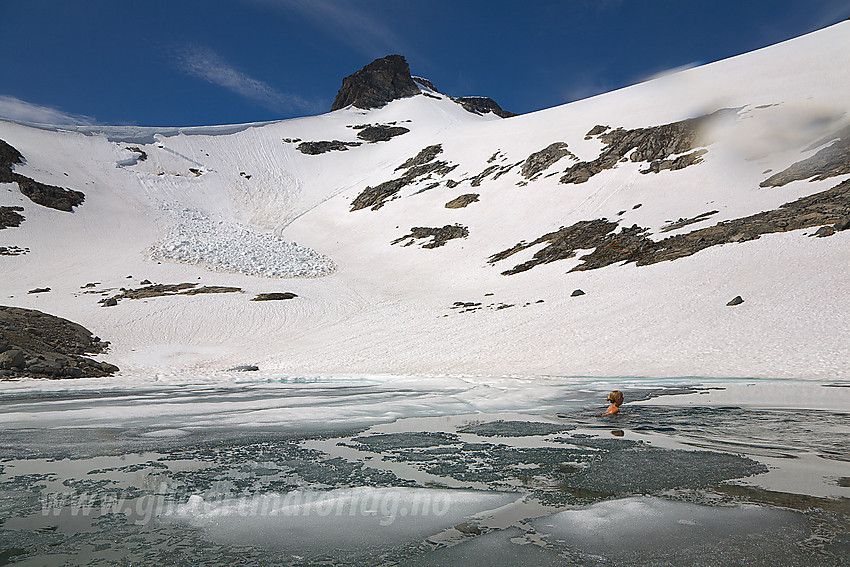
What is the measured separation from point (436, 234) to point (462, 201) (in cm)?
788

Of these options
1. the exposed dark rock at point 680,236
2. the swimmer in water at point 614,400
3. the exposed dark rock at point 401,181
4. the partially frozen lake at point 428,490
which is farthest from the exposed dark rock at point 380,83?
the partially frozen lake at point 428,490

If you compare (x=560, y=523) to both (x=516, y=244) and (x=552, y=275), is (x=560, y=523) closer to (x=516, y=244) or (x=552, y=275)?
(x=552, y=275)

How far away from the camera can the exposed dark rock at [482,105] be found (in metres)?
133

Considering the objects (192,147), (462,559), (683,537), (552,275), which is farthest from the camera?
(192,147)

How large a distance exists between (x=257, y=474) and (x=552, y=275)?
29.0 m

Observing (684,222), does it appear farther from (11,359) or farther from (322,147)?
(322,147)

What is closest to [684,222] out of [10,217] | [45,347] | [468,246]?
[468,246]

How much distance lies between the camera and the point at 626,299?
22922 millimetres

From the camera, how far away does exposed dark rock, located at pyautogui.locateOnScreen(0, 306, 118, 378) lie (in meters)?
14.8

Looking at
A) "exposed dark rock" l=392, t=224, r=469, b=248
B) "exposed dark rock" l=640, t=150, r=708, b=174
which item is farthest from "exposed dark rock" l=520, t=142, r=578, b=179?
"exposed dark rock" l=392, t=224, r=469, b=248

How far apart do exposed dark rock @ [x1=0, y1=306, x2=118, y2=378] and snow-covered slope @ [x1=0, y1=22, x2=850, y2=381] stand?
1.34 meters

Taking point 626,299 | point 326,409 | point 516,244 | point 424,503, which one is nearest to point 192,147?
point 516,244

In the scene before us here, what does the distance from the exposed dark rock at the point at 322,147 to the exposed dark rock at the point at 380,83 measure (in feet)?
98.8

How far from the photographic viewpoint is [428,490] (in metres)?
3.91
